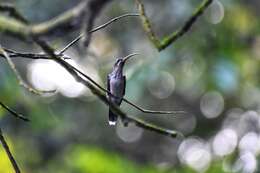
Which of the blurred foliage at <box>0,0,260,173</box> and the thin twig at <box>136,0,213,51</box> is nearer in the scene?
the thin twig at <box>136,0,213,51</box>

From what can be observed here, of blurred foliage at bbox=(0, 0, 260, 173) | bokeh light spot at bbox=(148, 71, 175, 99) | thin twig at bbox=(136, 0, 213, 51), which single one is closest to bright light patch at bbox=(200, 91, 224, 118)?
blurred foliage at bbox=(0, 0, 260, 173)

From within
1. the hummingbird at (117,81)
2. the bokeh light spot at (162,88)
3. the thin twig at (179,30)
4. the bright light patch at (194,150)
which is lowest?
the bright light patch at (194,150)

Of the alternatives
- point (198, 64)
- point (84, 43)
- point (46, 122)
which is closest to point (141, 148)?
point (46, 122)

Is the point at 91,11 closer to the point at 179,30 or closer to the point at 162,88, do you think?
the point at 179,30

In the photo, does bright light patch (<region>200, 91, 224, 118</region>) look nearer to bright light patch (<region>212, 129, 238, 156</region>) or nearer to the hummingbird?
bright light patch (<region>212, 129, 238, 156</region>)

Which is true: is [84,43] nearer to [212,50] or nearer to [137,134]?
[212,50]

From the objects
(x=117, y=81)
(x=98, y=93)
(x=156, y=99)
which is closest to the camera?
(x=98, y=93)

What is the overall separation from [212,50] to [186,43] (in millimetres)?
184

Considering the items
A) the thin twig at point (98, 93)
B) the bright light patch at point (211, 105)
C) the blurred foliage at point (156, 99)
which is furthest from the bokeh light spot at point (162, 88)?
the thin twig at point (98, 93)

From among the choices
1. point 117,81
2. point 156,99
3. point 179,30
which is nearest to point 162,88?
point 156,99

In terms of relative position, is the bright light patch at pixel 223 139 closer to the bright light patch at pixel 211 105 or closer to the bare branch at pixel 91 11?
the bright light patch at pixel 211 105

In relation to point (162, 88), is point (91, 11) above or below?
above

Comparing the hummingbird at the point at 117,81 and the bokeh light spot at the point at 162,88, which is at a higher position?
the hummingbird at the point at 117,81

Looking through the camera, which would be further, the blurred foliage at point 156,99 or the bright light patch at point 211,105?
the bright light patch at point 211,105
